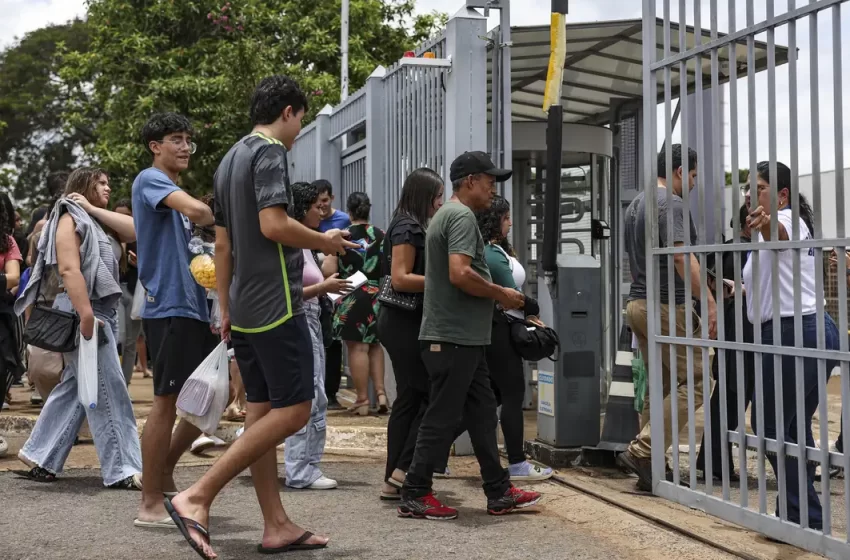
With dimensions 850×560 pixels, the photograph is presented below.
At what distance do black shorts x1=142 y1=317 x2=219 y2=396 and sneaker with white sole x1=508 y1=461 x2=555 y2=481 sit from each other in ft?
6.55

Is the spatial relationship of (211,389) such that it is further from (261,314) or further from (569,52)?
(569,52)

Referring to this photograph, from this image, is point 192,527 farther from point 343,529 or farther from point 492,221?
point 492,221

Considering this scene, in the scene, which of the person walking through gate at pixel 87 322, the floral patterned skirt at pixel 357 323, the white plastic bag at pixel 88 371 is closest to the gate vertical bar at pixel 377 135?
the floral patterned skirt at pixel 357 323

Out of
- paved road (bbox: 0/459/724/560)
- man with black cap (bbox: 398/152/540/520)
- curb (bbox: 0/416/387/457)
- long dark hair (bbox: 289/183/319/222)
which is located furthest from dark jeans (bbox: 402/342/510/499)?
curb (bbox: 0/416/387/457)

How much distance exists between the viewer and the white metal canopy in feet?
28.2

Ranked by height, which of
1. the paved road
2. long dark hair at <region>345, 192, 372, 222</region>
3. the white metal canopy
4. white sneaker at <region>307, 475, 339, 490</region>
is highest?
the white metal canopy

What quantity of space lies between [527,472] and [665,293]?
134 cm

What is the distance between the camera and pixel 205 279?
596 centimetres

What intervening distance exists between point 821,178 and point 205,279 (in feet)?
10.2

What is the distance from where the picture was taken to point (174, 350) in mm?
5551

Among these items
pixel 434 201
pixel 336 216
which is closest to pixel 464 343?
pixel 434 201

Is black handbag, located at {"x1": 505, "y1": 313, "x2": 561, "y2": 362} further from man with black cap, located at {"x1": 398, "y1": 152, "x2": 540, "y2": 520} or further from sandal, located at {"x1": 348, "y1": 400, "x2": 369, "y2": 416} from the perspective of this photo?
sandal, located at {"x1": 348, "y1": 400, "x2": 369, "y2": 416}

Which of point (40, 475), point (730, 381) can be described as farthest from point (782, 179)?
point (40, 475)

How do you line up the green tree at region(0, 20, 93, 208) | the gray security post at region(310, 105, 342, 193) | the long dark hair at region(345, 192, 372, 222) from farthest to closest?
the green tree at region(0, 20, 93, 208) < the gray security post at region(310, 105, 342, 193) < the long dark hair at region(345, 192, 372, 222)
